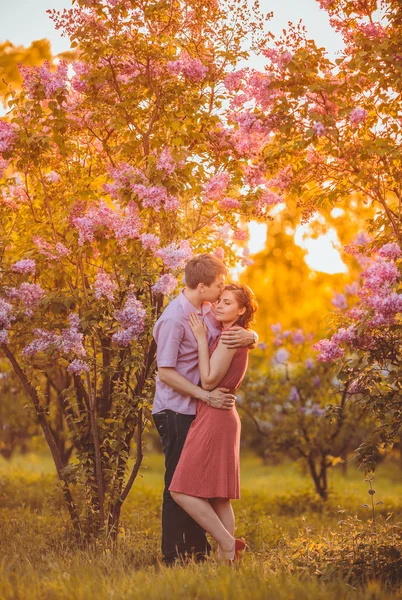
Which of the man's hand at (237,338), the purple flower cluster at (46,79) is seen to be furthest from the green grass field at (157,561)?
the purple flower cluster at (46,79)

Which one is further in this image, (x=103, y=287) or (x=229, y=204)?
(x=229, y=204)

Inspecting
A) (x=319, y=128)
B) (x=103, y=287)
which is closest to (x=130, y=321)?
(x=103, y=287)

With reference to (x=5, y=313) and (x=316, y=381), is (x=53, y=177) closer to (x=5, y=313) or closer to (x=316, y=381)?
(x=5, y=313)

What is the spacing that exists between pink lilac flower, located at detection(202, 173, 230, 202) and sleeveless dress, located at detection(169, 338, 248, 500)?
153 cm

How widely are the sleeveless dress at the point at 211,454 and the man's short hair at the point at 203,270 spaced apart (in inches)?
18.4

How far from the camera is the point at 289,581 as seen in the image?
3.79 m

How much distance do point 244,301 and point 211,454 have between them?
0.91m

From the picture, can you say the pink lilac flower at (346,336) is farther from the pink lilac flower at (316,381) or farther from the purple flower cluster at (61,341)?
the pink lilac flower at (316,381)

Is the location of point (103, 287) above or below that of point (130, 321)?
above

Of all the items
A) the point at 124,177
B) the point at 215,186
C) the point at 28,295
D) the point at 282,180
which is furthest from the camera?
the point at 282,180

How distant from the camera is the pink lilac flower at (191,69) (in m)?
5.53

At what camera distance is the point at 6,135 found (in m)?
5.46

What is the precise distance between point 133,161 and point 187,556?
310 cm

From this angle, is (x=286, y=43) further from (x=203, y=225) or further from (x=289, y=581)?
(x=289, y=581)
